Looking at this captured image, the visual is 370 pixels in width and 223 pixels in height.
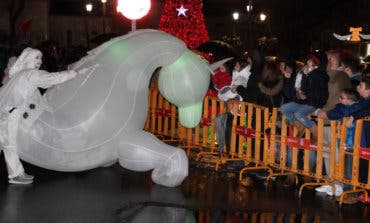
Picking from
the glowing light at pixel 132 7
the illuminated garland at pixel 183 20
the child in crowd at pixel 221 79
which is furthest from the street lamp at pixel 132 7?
the illuminated garland at pixel 183 20

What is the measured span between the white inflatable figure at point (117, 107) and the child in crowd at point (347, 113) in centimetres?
195

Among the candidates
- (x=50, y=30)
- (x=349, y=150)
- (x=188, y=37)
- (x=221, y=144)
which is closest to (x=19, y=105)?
(x=221, y=144)

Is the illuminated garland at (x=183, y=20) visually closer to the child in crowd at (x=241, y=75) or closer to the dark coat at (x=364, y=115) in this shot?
the child in crowd at (x=241, y=75)

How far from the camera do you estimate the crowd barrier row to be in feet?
28.0

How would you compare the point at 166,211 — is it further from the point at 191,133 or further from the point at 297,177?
the point at 191,133

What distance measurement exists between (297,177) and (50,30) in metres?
41.1

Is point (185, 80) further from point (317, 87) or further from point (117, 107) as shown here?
point (317, 87)

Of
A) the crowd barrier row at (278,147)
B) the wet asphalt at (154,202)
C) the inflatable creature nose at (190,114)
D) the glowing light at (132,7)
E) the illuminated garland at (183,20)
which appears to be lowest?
the wet asphalt at (154,202)

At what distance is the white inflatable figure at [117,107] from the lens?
775 centimetres

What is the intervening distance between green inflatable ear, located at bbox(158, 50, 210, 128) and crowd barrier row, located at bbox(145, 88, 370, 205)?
2.08m

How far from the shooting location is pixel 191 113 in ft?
26.2

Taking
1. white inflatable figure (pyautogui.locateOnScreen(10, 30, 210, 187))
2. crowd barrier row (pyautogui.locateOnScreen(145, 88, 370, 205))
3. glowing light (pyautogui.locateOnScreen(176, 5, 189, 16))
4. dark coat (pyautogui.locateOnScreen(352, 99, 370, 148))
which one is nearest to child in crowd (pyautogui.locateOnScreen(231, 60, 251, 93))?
crowd barrier row (pyautogui.locateOnScreen(145, 88, 370, 205))

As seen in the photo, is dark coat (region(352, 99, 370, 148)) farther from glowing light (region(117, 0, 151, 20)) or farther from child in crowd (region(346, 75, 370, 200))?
glowing light (region(117, 0, 151, 20))

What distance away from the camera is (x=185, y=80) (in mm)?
7637
